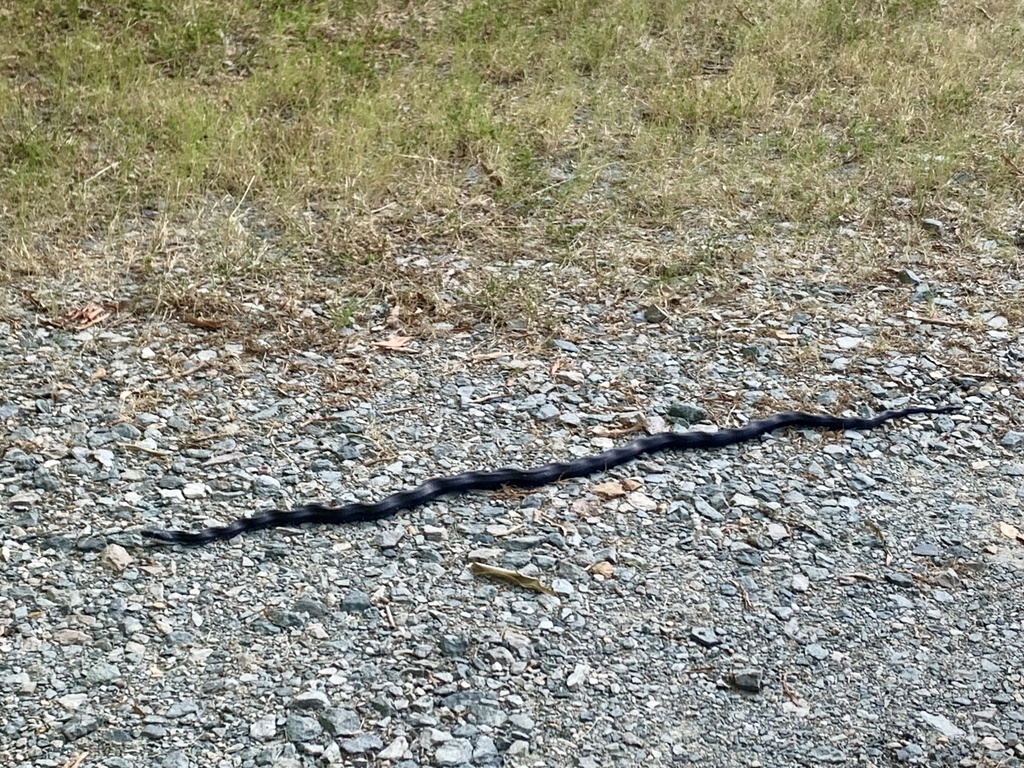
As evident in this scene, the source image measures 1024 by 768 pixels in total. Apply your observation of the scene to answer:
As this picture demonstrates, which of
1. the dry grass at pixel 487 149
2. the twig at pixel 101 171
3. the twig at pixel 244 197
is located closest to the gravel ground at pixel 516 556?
the dry grass at pixel 487 149

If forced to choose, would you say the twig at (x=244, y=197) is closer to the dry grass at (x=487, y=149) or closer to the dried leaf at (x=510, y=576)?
the dry grass at (x=487, y=149)

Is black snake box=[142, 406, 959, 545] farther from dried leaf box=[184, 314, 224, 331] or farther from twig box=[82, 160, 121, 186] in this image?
twig box=[82, 160, 121, 186]

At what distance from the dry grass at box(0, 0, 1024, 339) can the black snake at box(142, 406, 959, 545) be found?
1006 millimetres

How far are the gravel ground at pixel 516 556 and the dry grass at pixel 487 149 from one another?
1.77 feet

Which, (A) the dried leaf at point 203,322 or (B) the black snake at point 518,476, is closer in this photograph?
(B) the black snake at point 518,476

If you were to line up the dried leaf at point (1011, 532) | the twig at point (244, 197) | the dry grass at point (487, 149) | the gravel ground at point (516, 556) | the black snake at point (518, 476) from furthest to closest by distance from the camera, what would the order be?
1. the twig at point (244, 197)
2. the dry grass at point (487, 149)
3. the dried leaf at point (1011, 532)
4. the black snake at point (518, 476)
5. the gravel ground at point (516, 556)

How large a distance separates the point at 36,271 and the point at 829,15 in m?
5.63

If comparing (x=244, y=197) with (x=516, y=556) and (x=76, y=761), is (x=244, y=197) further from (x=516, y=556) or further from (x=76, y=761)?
(x=76, y=761)

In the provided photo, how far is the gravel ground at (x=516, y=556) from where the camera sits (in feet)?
9.71

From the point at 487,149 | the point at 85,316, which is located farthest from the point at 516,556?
the point at 487,149

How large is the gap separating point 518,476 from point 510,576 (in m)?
0.53

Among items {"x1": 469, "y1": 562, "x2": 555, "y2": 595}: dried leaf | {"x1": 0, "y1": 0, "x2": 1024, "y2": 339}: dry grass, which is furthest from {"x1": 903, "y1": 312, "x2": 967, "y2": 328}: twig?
{"x1": 469, "y1": 562, "x2": 555, "y2": 595}: dried leaf

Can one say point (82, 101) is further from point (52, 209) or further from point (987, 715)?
point (987, 715)

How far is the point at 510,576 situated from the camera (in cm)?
348
